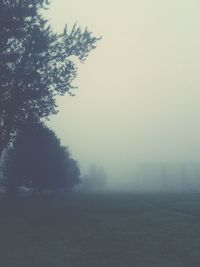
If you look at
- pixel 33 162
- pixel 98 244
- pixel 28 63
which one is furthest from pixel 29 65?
pixel 33 162

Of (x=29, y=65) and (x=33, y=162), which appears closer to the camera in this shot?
(x=29, y=65)

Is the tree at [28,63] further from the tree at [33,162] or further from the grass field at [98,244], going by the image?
the tree at [33,162]

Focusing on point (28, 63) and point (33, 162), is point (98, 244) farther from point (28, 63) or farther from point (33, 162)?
point (33, 162)

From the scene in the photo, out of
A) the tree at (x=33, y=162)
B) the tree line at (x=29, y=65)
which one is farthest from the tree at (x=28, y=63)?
the tree at (x=33, y=162)

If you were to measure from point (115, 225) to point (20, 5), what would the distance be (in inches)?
684

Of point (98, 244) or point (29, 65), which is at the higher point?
point (29, 65)

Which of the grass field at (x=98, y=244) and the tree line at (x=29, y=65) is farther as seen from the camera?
the tree line at (x=29, y=65)

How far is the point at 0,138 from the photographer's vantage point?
31.1 meters

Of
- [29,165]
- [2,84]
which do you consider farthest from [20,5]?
[29,165]

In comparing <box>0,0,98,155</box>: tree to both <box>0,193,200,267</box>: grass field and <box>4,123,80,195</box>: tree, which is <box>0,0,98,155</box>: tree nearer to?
<box>0,193,200,267</box>: grass field

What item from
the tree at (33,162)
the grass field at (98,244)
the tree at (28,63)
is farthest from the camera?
the tree at (33,162)

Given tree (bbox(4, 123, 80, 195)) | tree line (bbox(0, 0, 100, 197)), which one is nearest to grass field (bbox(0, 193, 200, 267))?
tree line (bbox(0, 0, 100, 197))

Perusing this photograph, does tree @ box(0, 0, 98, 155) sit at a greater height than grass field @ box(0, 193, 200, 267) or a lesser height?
greater

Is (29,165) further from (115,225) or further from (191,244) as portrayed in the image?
(191,244)
